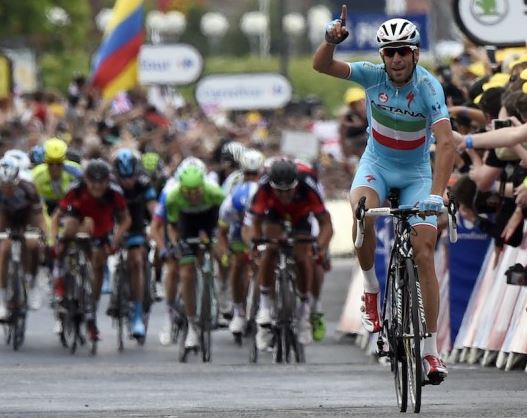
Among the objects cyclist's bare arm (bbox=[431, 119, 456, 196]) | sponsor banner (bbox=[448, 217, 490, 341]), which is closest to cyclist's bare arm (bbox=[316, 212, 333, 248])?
sponsor banner (bbox=[448, 217, 490, 341])

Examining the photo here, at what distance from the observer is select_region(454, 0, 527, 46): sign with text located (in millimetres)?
15820

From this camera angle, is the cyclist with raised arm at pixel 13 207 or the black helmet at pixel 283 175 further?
the cyclist with raised arm at pixel 13 207

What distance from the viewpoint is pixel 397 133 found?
11.7m

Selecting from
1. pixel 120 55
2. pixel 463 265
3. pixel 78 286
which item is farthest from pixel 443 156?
pixel 120 55

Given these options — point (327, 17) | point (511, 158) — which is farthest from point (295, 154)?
point (327, 17)

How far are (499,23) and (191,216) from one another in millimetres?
4028

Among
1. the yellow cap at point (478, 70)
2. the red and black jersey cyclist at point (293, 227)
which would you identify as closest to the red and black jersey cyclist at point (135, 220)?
the red and black jersey cyclist at point (293, 227)

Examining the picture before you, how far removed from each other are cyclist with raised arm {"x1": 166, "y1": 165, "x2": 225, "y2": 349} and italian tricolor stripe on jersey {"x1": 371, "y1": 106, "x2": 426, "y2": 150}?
6596mm

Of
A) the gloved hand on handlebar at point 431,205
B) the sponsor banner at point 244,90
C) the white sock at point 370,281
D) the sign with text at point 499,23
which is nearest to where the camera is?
the gloved hand on handlebar at point 431,205

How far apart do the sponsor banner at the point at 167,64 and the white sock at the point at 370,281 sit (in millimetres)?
22821

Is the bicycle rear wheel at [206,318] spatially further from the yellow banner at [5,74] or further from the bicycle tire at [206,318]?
the yellow banner at [5,74]

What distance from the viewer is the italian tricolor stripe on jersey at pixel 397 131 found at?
11625 mm

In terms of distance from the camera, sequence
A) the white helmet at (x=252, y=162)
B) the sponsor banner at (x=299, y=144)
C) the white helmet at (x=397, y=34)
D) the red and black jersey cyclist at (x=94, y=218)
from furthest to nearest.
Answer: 1. the sponsor banner at (x=299, y=144)
2. the white helmet at (x=252, y=162)
3. the red and black jersey cyclist at (x=94, y=218)
4. the white helmet at (x=397, y=34)

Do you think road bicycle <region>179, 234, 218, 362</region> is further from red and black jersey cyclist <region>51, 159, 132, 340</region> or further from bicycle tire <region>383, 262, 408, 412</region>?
bicycle tire <region>383, 262, 408, 412</region>
